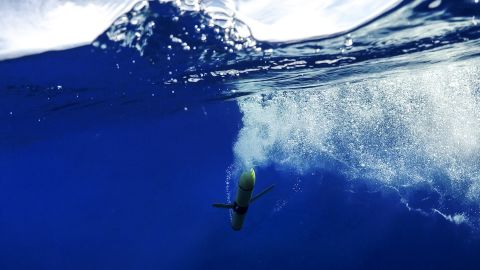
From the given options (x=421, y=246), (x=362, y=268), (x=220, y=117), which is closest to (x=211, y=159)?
(x=220, y=117)

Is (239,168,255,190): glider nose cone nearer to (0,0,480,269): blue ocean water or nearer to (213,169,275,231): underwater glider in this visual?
(213,169,275,231): underwater glider

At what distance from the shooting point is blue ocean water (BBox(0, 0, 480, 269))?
33.6 feet

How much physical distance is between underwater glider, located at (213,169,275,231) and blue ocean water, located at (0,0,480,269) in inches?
143

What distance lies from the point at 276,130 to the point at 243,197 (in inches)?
860

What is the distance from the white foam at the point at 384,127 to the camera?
2247 centimetres

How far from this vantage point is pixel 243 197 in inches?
363

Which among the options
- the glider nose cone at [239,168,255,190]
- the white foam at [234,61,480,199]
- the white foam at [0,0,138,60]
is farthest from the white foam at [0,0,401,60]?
the white foam at [234,61,480,199]

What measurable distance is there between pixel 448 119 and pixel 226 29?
858 inches

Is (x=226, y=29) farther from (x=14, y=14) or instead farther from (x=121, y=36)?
(x=14, y=14)

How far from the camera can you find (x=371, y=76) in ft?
62.2

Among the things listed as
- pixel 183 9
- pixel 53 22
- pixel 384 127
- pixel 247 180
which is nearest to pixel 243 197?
pixel 247 180

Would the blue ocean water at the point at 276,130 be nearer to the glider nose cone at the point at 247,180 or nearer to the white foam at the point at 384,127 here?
the white foam at the point at 384,127

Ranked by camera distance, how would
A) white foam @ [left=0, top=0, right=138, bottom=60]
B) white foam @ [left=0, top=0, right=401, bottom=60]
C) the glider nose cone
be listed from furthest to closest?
1. the glider nose cone
2. white foam @ [left=0, top=0, right=401, bottom=60]
3. white foam @ [left=0, top=0, right=138, bottom=60]

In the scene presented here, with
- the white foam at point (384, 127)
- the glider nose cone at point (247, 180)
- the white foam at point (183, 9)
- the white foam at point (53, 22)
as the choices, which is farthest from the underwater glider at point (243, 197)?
the white foam at point (384, 127)
